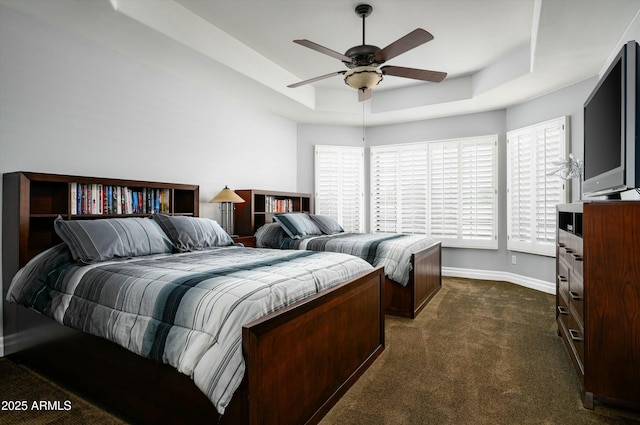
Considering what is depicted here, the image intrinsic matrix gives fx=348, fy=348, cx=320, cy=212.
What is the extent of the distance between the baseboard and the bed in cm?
113

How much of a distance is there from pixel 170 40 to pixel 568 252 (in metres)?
3.57

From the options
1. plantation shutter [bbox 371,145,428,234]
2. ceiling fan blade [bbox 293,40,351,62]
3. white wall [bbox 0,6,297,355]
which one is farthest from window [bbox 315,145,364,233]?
ceiling fan blade [bbox 293,40,351,62]

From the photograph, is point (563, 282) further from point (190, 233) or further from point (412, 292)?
point (190, 233)

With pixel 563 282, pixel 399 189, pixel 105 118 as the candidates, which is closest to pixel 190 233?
pixel 105 118

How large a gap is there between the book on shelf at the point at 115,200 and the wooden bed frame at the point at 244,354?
0.11 meters

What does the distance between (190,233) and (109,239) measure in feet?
2.20

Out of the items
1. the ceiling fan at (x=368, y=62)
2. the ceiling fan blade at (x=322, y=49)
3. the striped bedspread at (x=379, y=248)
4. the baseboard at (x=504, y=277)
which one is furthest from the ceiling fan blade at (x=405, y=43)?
the baseboard at (x=504, y=277)

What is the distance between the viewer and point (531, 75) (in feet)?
12.6

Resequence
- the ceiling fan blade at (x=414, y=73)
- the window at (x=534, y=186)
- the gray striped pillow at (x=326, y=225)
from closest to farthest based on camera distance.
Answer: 1. the ceiling fan blade at (x=414, y=73)
2. the window at (x=534, y=186)
3. the gray striped pillow at (x=326, y=225)

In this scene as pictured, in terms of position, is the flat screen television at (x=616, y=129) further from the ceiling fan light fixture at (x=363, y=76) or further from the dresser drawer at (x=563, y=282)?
the ceiling fan light fixture at (x=363, y=76)

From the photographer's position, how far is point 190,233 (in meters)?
2.97

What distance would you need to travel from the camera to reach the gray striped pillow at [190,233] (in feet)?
9.48

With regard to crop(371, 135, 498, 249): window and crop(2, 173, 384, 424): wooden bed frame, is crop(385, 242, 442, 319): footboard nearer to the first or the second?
crop(2, 173, 384, 424): wooden bed frame

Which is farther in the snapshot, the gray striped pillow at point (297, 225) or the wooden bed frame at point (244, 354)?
the gray striped pillow at point (297, 225)
